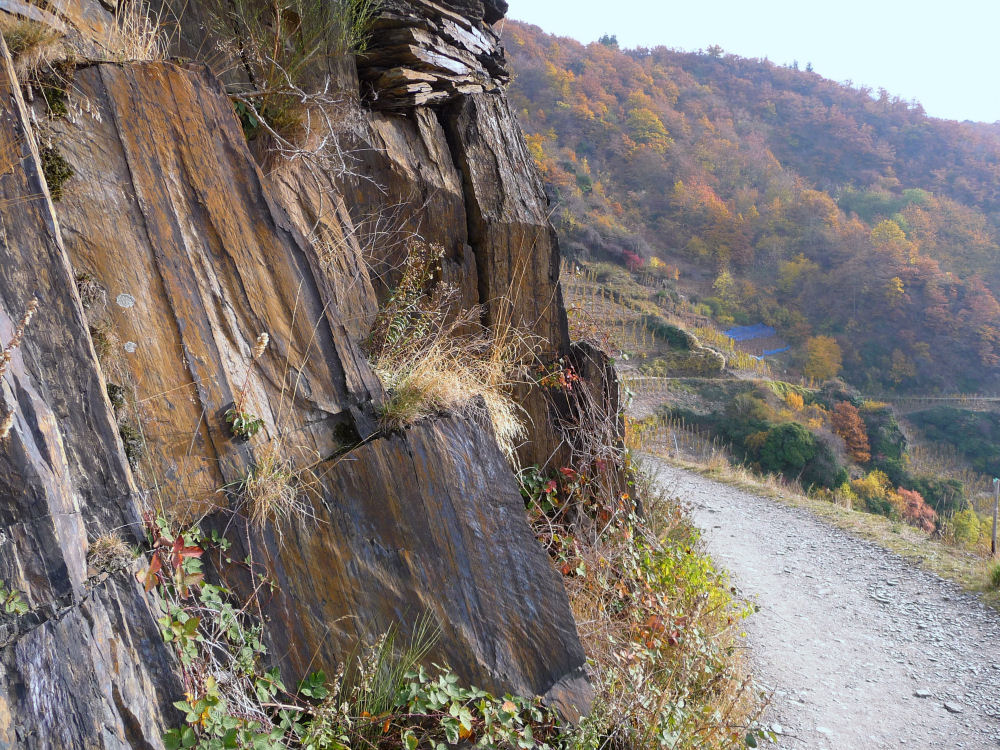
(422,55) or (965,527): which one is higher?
(422,55)

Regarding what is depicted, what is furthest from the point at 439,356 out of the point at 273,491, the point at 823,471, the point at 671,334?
the point at 671,334

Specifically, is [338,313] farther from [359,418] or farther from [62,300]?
[62,300]

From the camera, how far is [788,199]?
40.9 metres

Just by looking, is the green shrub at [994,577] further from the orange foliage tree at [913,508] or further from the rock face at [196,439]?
the orange foliage tree at [913,508]

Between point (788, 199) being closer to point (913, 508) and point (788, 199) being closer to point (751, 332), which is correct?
point (751, 332)

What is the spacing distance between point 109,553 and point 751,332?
35.2 m

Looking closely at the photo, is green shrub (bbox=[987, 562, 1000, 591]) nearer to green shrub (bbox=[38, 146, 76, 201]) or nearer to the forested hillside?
green shrub (bbox=[38, 146, 76, 201])

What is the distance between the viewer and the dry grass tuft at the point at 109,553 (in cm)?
172

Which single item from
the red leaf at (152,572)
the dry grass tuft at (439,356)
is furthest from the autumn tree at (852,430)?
the red leaf at (152,572)

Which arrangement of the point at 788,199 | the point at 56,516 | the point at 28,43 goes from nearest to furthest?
1. the point at 56,516
2. the point at 28,43
3. the point at 788,199

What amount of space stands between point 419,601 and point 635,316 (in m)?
22.7

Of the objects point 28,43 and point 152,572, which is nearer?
point 152,572

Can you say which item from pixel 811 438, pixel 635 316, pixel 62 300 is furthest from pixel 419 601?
pixel 635 316

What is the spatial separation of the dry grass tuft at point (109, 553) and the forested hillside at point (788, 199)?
27.4 metres
